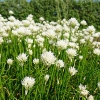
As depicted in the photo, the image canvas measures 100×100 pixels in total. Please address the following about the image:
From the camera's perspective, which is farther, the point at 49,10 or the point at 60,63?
the point at 49,10

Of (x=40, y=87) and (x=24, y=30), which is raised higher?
(x=24, y=30)

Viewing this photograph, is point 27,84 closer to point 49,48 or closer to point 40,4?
point 49,48

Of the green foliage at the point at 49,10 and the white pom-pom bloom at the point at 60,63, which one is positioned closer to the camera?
the white pom-pom bloom at the point at 60,63

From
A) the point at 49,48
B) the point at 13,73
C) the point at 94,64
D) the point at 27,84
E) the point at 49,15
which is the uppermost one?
the point at 49,15

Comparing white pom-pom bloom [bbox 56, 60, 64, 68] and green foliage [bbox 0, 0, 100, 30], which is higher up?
green foliage [bbox 0, 0, 100, 30]

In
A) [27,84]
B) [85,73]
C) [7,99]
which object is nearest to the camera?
[27,84]

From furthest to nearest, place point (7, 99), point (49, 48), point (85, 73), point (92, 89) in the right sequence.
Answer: point (49, 48), point (85, 73), point (92, 89), point (7, 99)

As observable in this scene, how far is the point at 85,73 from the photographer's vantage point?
3.37 metres

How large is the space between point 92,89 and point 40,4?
1001 cm

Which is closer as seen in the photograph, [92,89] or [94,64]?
[92,89]

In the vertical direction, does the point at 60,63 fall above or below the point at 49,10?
below

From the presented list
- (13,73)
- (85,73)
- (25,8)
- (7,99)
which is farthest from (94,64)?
(25,8)

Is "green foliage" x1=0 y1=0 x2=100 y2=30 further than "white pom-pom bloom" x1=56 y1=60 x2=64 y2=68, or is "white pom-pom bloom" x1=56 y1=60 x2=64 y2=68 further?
"green foliage" x1=0 y1=0 x2=100 y2=30

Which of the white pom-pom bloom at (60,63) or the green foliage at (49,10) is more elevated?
the green foliage at (49,10)
